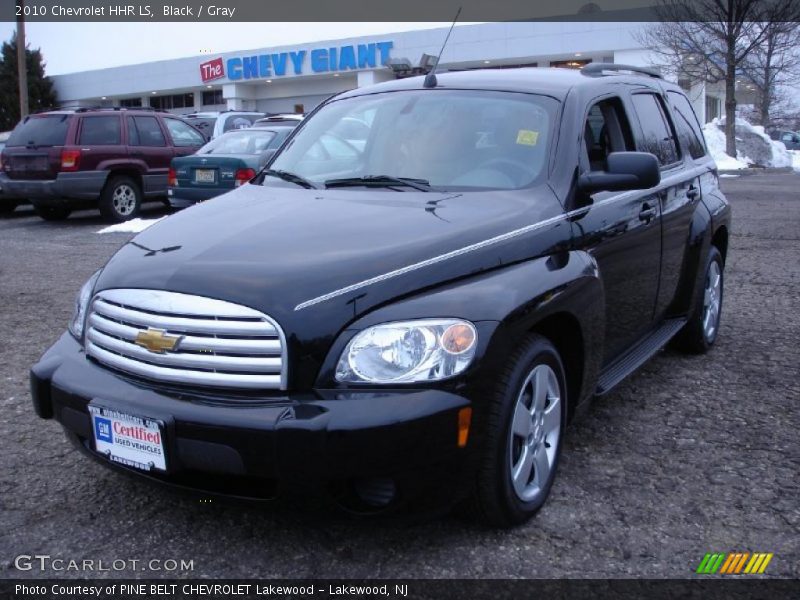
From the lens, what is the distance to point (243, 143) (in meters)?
12.5

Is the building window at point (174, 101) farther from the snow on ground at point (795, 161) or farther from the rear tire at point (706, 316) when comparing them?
the rear tire at point (706, 316)

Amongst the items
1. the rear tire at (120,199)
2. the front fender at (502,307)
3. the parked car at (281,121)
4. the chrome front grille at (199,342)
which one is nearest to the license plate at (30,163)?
the rear tire at (120,199)

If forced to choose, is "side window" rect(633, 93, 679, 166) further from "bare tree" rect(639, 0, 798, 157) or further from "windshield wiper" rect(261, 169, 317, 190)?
"bare tree" rect(639, 0, 798, 157)

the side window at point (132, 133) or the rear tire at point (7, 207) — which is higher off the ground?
the side window at point (132, 133)

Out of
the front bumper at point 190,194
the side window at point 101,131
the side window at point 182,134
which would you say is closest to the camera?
the front bumper at point 190,194

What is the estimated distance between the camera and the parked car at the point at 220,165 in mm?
11689

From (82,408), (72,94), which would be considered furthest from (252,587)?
(72,94)

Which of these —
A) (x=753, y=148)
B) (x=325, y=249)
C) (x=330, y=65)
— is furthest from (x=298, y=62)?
(x=325, y=249)

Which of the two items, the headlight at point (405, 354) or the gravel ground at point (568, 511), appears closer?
the headlight at point (405, 354)

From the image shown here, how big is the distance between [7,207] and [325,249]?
47.7 ft

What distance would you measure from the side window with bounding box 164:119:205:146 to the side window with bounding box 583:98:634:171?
11638 mm

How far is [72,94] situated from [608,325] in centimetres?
6244

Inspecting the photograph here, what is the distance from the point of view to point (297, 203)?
11.9 ft

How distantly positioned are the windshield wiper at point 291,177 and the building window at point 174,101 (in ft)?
177
